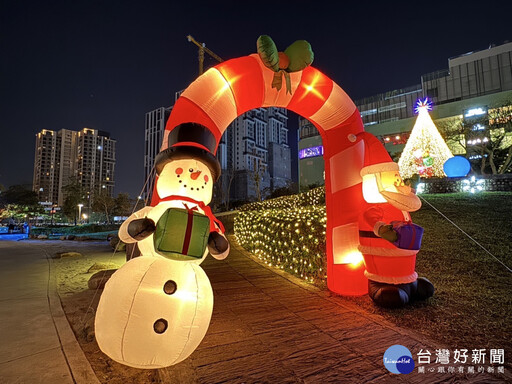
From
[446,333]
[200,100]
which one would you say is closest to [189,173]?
[200,100]

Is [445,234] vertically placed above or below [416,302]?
above

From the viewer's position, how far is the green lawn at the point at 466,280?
3.18 metres

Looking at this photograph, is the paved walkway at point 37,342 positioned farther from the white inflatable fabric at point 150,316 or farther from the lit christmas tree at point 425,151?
the lit christmas tree at point 425,151

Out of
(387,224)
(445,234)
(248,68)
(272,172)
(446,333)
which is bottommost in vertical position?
(446,333)

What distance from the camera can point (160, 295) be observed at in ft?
6.81

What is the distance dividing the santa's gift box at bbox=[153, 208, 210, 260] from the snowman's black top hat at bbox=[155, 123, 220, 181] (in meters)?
0.66

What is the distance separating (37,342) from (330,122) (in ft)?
15.8

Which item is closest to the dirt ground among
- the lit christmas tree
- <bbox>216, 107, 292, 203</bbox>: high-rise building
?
the lit christmas tree

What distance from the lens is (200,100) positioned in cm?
343

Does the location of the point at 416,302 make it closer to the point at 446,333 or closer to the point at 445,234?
the point at 446,333

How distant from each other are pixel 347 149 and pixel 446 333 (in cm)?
275

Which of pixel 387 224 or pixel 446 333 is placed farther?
pixel 387 224

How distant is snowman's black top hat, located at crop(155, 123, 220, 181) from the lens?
103 inches

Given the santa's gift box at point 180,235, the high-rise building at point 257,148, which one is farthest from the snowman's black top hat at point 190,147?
the high-rise building at point 257,148
